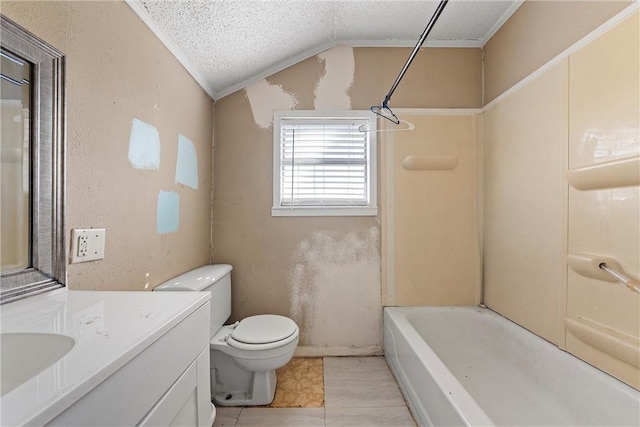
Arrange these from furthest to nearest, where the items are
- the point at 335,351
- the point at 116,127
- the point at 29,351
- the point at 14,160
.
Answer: the point at 335,351, the point at 116,127, the point at 14,160, the point at 29,351

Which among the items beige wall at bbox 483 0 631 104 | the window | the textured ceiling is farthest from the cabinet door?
beige wall at bbox 483 0 631 104

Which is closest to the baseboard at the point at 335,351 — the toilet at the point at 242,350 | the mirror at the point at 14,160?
the toilet at the point at 242,350

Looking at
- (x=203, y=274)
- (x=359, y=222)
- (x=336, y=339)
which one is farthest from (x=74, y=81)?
(x=336, y=339)

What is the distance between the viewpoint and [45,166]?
0.84m

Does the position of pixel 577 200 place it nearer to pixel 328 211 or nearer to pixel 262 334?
pixel 328 211

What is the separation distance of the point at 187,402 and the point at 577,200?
1.78 meters

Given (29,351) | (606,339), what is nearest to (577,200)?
(606,339)

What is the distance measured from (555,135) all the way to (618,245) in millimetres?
613

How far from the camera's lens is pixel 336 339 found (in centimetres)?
208

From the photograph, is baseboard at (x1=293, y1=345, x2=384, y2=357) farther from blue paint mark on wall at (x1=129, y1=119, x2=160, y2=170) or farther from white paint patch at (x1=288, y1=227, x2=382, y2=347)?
blue paint mark on wall at (x1=129, y1=119, x2=160, y2=170)

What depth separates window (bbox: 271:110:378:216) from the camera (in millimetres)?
2109

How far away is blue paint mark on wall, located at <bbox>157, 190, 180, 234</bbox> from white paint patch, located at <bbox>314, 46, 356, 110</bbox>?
3.96 ft

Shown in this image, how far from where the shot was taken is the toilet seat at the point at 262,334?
149cm

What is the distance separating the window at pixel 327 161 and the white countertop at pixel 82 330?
52.8 inches
